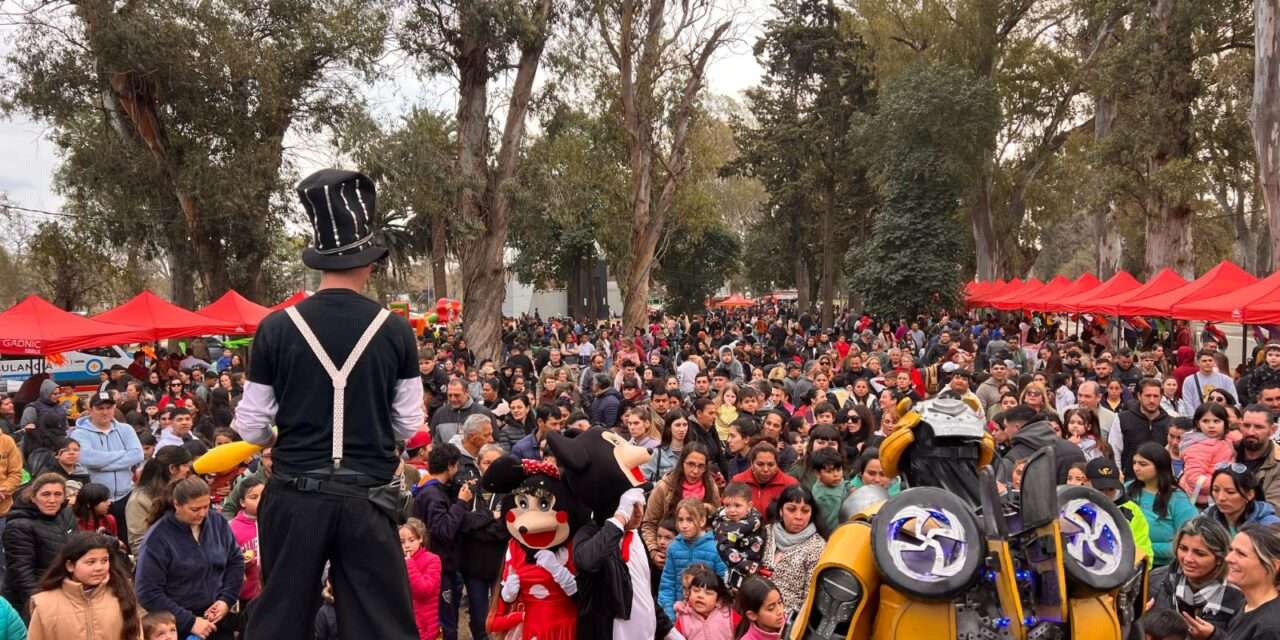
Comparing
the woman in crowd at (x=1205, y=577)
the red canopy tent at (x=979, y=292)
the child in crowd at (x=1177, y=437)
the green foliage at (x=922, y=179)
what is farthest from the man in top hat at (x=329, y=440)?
the red canopy tent at (x=979, y=292)

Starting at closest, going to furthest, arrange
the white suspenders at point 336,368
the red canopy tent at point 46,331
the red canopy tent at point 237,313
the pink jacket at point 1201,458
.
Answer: the white suspenders at point 336,368
the pink jacket at point 1201,458
the red canopy tent at point 46,331
the red canopy tent at point 237,313

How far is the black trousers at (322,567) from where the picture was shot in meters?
3.33

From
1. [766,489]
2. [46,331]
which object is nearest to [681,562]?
[766,489]

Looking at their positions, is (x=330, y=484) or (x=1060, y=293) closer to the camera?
(x=330, y=484)

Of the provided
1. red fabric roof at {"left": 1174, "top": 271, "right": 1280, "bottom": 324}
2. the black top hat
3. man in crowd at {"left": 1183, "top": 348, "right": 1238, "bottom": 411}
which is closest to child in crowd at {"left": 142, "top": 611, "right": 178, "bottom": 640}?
the black top hat

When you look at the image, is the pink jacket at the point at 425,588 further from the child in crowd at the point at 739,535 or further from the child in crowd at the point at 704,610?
the child in crowd at the point at 739,535

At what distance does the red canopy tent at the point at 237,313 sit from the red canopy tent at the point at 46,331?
238cm

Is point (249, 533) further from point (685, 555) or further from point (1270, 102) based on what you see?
point (1270, 102)

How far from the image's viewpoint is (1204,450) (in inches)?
290

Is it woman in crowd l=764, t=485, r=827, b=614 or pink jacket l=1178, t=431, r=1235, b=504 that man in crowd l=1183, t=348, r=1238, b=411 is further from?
woman in crowd l=764, t=485, r=827, b=614

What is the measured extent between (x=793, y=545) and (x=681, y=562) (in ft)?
2.16

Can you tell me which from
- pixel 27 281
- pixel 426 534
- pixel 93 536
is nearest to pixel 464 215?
pixel 426 534

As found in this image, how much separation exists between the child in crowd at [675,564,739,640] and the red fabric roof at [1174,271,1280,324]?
33.4ft

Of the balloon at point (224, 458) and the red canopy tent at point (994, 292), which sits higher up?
the balloon at point (224, 458)
